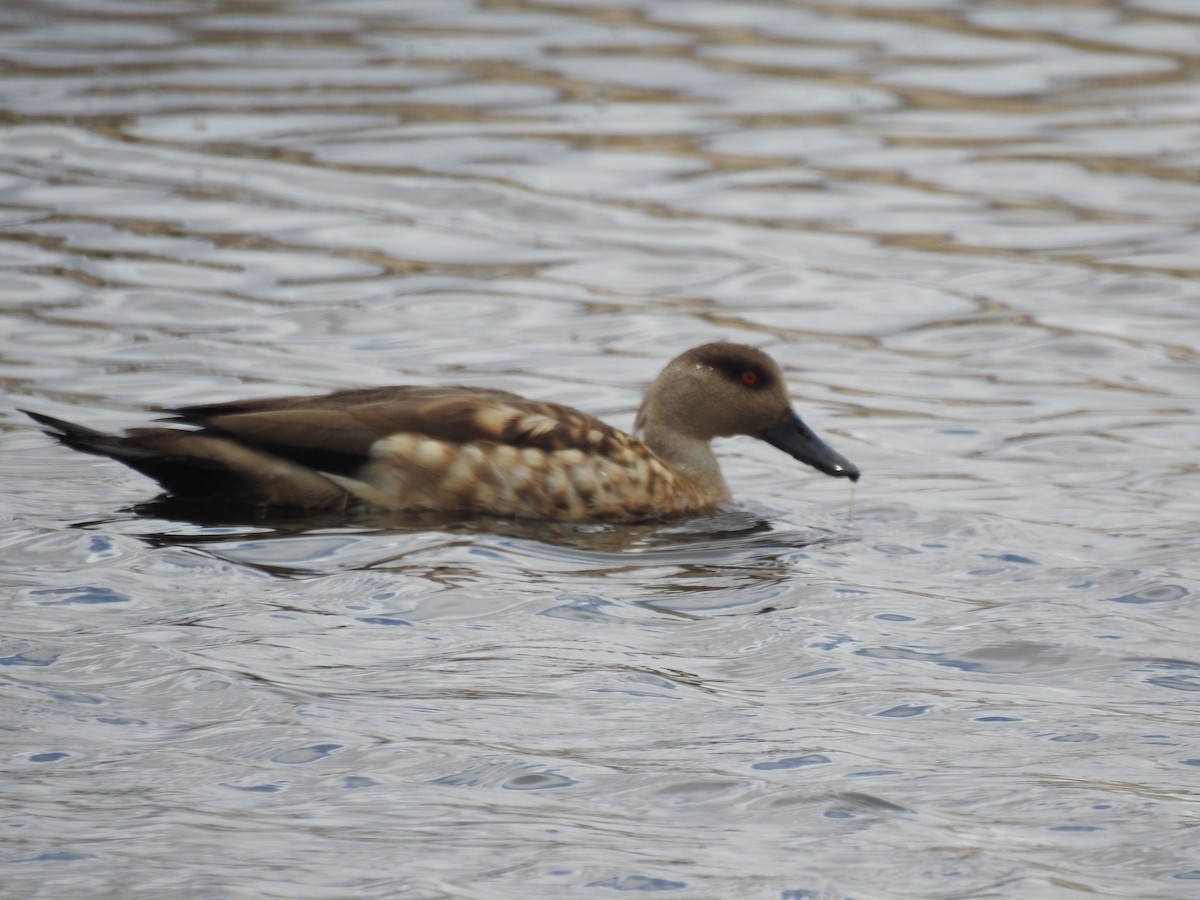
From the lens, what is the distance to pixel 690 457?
9.91 m

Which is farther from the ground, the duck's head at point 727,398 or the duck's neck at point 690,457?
the duck's head at point 727,398

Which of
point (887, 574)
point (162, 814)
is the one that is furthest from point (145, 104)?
point (162, 814)

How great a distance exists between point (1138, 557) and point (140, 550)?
12.0 feet

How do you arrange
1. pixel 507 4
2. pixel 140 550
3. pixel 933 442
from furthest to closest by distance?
pixel 507 4 < pixel 933 442 < pixel 140 550

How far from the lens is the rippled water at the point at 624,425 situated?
19.3ft

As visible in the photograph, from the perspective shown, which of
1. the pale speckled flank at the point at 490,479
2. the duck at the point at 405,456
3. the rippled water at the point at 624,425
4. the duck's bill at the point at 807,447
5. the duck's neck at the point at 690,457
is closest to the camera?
the rippled water at the point at 624,425

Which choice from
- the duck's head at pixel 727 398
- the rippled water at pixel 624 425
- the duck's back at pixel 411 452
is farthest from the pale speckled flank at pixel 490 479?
the duck's head at pixel 727 398

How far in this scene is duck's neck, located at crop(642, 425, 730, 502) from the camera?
387 inches

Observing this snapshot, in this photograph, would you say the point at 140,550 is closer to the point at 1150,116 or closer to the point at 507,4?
the point at 1150,116

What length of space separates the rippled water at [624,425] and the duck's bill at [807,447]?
0.59ft

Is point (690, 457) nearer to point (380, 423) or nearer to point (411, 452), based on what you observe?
point (411, 452)

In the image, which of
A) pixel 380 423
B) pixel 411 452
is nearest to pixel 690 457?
pixel 411 452

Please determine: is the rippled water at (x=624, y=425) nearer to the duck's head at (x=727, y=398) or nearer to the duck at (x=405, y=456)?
the duck at (x=405, y=456)

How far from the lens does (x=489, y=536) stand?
29.2 ft
